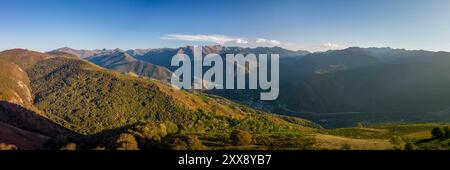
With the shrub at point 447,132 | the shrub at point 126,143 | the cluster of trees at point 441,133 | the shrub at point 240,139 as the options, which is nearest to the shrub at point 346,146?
the shrub at point 240,139

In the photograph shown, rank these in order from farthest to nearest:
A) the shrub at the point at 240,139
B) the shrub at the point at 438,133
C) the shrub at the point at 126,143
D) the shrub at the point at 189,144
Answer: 1. the shrub at the point at 240,139
2. the shrub at the point at 438,133
3. the shrub at the point at 126,143
4. the shrub at the point at 189,144

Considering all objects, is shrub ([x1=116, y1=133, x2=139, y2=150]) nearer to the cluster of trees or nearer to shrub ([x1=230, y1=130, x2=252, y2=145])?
shrub ([x1=230, y1=130, x2=252, y2=145])

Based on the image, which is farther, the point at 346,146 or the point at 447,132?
the point at 447,132

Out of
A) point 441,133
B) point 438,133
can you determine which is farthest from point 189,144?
point 441,133

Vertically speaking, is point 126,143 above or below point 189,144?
above

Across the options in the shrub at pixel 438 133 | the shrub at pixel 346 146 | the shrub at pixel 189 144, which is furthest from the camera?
the shrub at pixel 438 133

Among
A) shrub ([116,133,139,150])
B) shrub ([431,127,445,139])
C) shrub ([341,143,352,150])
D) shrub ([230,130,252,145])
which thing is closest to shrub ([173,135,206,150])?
shrub ([116,133,139,150])

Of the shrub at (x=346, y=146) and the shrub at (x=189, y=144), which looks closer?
the shrub at (x=189, y=144)

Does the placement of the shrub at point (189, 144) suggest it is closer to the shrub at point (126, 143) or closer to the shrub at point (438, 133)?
the shrub at point (126, 143)

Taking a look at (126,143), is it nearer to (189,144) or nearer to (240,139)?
(189,144)
